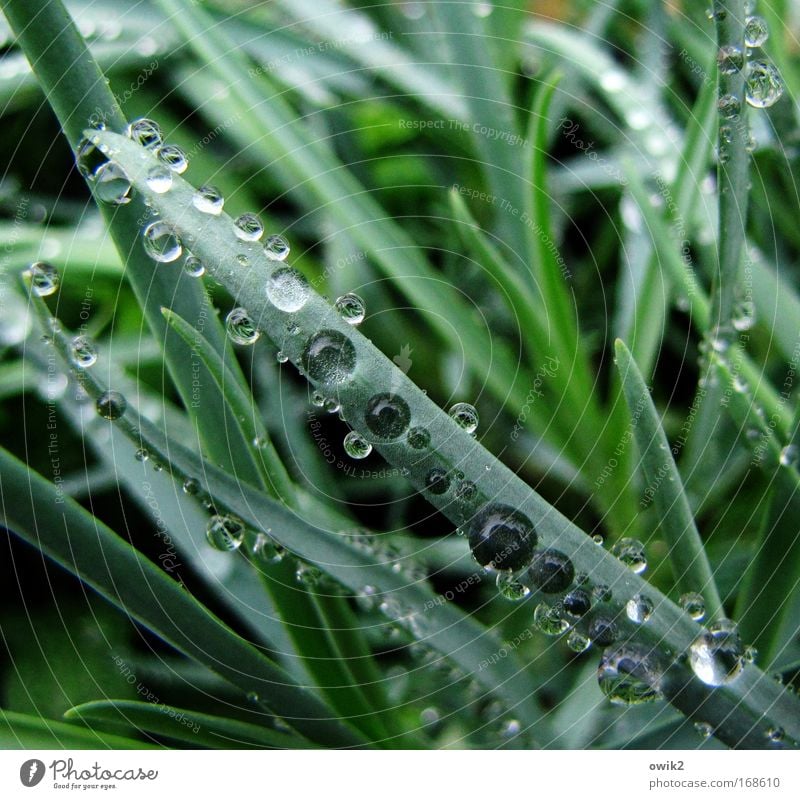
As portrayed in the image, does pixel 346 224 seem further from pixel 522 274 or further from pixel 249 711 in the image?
pixel 249 711

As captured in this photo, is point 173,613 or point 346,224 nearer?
point 173,613

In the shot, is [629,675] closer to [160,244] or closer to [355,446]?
[355,446]

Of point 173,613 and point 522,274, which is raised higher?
point 522,274

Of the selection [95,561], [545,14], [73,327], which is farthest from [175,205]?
[545,14]

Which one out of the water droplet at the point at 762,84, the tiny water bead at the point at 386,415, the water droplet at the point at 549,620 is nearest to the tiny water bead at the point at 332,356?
the tiny water bead at the point at 386,415

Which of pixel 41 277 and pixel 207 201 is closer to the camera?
pixel 207 201

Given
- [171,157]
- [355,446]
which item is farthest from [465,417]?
[171,157]

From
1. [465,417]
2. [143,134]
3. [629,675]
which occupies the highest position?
[143,134]
